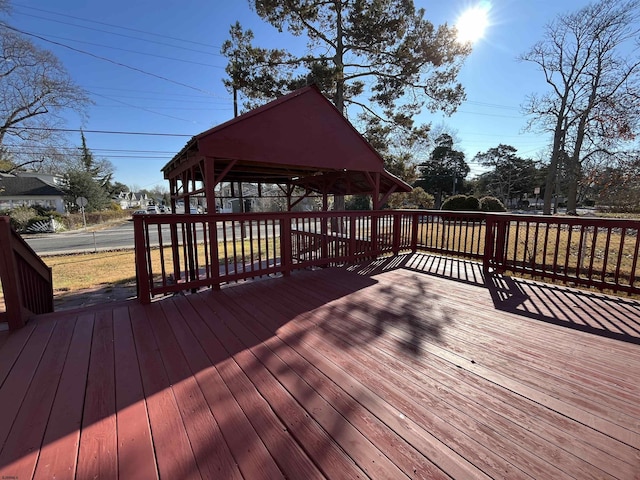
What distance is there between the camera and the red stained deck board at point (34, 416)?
1.14 m

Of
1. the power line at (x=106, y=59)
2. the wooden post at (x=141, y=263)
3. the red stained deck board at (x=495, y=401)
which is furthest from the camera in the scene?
the power line at (x=106, y=59)

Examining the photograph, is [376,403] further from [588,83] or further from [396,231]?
[588,83]

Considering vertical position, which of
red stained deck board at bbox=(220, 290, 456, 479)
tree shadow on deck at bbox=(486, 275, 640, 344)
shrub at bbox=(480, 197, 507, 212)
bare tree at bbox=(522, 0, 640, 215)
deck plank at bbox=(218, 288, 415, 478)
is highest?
bare tree at bbox=(522, 0, 640, 215)

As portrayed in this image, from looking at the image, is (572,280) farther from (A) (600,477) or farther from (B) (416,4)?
(B) (416,4)

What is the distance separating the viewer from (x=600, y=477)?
1101mm

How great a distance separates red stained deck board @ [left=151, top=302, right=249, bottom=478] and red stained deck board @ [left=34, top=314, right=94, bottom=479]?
0.44m

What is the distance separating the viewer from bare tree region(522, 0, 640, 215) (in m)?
7.86

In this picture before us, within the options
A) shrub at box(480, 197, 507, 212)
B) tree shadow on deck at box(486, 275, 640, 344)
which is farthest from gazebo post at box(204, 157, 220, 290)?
shrub at box(480, 197, 507, 212)

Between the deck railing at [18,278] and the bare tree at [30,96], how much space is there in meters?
17.1

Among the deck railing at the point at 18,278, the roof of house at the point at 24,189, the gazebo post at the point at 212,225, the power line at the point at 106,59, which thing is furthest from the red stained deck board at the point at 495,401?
the roof of house at the point at 24,189

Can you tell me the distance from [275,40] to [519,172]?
131 feet

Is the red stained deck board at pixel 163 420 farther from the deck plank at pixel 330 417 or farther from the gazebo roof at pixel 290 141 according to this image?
the gazebo roof at pixel 290 141

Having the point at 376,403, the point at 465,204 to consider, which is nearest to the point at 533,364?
the point at 376,403

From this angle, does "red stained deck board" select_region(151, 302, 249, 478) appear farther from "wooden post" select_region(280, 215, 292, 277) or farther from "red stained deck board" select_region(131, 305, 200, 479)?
"wooden post" select_region(280, 215, 292, 277)
